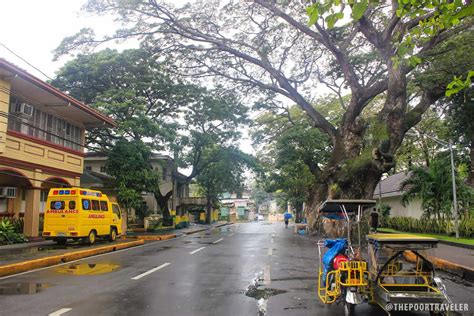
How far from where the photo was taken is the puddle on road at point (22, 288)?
8.02m

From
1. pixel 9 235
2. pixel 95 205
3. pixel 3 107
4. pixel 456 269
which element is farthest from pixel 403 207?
pixel 3 107

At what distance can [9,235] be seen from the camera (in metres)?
18.1

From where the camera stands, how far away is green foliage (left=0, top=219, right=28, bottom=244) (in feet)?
58.7

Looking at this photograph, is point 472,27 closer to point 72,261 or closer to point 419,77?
point 419,77

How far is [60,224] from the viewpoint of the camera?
1777 cm

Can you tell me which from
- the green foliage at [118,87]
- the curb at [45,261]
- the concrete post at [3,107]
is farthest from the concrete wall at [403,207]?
the concrete post at [3,107]

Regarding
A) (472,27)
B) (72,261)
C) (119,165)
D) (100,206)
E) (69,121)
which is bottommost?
(72,261)

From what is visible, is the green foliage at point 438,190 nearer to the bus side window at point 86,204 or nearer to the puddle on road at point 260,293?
the puddle on road at point 260,293

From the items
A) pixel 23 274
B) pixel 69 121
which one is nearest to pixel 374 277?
pixel 23 274

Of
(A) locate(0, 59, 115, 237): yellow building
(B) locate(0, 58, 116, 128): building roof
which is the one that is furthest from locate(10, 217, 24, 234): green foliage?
(B) locate(0, 58, 116, 128): building roof

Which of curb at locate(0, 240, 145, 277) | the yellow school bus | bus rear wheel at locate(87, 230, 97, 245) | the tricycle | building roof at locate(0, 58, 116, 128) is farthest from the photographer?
bus rear wheel at locate(87, 230, 97, 245)

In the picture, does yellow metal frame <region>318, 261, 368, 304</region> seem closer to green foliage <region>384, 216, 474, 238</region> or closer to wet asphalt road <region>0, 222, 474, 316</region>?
wet asphalt road <region>0, 222, 474, 316</region>

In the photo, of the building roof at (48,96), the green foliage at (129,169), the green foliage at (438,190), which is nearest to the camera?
the building roof at (48,96)

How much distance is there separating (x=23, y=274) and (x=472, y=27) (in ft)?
73.5
